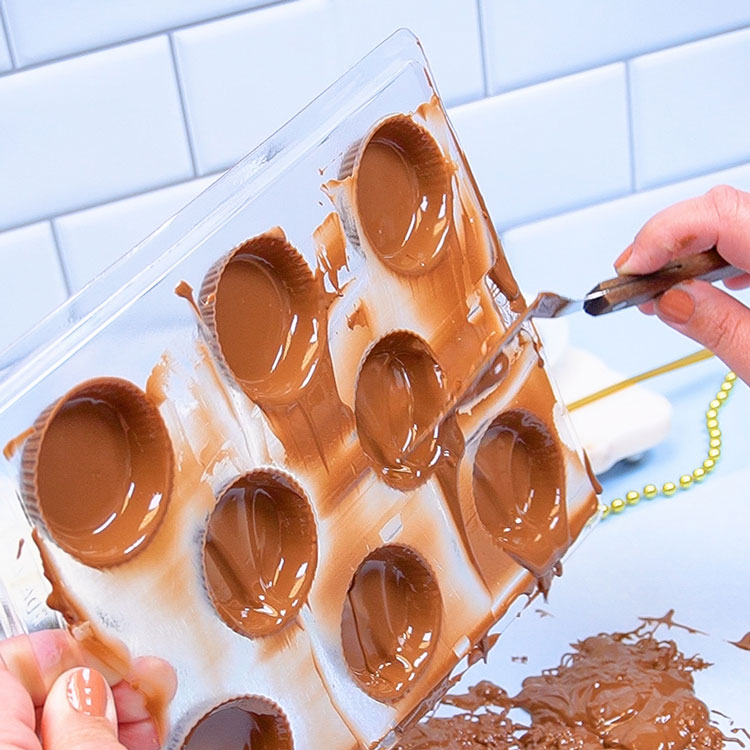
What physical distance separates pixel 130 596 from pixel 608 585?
0.41 m

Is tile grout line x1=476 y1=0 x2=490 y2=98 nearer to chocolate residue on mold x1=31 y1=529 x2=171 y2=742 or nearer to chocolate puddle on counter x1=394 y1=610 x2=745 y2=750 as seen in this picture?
chocolate puddle on counter x1=394 y1=610 x2=745 y2=750

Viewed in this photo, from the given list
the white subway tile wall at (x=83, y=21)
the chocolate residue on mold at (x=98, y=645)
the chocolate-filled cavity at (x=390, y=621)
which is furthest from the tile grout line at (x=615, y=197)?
the chocolate residue on mold at (x=98, y=645)

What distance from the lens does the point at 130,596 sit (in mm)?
479

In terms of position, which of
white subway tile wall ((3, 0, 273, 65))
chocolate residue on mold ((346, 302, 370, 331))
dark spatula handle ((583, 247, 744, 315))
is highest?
white subway tile wall ((3, 0, 273, 65))

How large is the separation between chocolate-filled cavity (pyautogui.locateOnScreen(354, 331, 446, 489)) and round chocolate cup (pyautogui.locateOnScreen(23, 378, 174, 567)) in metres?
0.12

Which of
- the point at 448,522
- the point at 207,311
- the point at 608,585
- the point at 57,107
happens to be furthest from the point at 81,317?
the point at 608,585

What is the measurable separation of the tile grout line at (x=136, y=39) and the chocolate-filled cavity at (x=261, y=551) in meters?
0.38

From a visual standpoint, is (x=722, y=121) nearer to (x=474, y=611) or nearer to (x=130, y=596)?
(x=474, y=611)

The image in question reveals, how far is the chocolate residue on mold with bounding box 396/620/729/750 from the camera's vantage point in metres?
0.66

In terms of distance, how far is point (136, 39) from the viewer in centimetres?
79

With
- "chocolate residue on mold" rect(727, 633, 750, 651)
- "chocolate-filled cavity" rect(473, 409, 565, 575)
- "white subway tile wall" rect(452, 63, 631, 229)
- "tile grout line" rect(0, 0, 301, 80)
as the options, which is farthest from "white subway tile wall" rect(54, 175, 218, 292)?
"chocolate residue on mold" rect(727, 633, 750, 651)

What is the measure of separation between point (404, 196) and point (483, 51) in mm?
335

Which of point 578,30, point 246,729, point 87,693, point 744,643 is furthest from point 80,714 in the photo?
point 578,30

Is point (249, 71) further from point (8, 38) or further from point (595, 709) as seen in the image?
point (595, 709)
